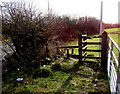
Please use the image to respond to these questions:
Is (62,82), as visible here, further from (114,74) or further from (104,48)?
(104,48)

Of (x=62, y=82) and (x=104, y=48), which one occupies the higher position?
(x=104, y=48)

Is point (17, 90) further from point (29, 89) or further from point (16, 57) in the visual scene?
point (16, 57)

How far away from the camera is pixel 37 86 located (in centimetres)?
358

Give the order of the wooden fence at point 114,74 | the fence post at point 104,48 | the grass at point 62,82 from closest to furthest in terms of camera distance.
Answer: the wooden fence at point 114,74 < the grass at point 62,82 < the fence post at point 104,48

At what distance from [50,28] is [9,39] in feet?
6.89

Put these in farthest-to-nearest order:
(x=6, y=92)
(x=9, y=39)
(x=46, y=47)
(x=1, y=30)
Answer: (x=46, y=47) → (x=9, y=39) → (x=1, y=30) → (x=6, y=92)

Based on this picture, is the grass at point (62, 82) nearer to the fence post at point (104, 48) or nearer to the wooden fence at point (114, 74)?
the fence post at point (104, 48)

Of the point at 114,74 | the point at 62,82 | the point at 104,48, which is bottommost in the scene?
the point at 62,82


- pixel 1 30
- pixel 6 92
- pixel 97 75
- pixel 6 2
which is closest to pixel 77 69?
pixel 97 75

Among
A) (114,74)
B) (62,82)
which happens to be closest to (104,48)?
(62,82)

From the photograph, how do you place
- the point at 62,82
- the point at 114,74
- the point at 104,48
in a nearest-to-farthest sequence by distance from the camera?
1. the point at 114,74
2. the point at 62,82
3. the point at 104,48

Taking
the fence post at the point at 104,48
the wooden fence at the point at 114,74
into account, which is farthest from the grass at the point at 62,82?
the wooden fence at the point at 114,74

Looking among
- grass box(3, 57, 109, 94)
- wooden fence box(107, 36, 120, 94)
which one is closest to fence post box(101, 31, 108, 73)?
grass box(3, 57, 109, 94)

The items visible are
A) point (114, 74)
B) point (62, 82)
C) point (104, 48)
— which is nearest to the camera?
point (114, 74)
